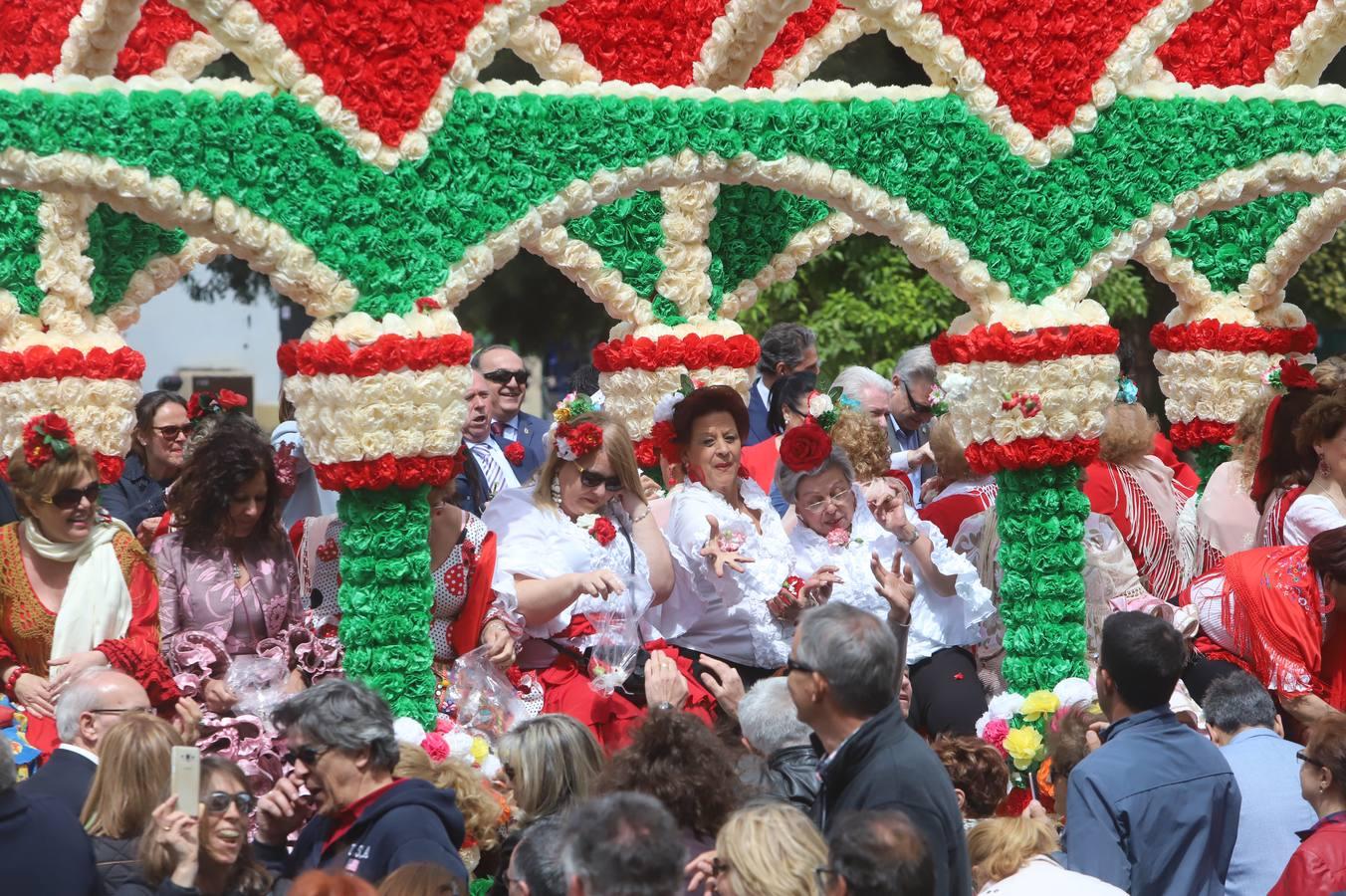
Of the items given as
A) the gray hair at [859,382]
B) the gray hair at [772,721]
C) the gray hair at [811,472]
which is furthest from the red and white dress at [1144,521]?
the gray hair at [772,721]

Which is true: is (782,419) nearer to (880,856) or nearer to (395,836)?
(395,836)

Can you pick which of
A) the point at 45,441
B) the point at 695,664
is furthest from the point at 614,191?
the point at 45,441

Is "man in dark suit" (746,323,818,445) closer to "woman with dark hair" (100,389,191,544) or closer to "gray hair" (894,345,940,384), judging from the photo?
"gray hair" (894,345,940,384)

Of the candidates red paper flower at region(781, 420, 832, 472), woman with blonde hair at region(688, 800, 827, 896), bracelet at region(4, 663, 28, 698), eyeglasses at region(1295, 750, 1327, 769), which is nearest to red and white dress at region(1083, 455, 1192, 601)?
red paper flower at region(781, 420, 832, 472)

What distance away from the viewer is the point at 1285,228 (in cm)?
→ 884

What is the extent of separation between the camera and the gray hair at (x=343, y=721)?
4.17 m

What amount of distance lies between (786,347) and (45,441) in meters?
4.08

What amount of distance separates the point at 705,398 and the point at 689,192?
1.83 meters

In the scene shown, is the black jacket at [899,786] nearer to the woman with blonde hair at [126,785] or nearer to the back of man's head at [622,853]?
the back of man's head at [622,853]

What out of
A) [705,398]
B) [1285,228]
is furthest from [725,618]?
[1285,228]

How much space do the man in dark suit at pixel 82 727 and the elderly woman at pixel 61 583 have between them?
93cm

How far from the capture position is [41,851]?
3768 mm

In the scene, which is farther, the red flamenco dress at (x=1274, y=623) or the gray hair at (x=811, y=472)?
the gray hair at (x=811, y=472)

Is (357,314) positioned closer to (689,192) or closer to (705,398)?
(705,398)
